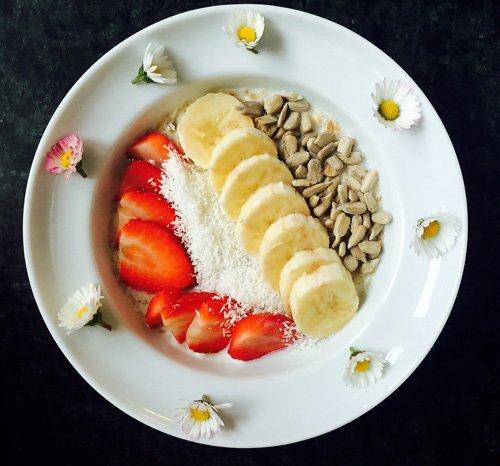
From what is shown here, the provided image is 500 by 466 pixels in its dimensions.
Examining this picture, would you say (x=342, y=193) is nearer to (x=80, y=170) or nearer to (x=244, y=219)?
(x=244, y=219)

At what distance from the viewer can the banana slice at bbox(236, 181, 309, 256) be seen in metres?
1.26

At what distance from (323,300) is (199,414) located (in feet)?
1.07

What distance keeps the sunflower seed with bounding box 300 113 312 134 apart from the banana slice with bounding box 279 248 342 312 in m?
0.24

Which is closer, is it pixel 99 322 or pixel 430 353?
pixel 99 322

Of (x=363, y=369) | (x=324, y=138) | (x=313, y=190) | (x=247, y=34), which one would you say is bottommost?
(x=363, y=369)

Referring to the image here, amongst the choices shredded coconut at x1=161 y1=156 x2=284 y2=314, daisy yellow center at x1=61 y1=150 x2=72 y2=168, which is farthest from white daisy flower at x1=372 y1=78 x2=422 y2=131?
daisy yellow center at x1=61 y1=150 x2=72 y2=168

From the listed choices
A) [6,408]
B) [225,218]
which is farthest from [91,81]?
[6,408]

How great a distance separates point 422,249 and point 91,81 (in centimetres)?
70

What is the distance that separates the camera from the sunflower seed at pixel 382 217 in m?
1.30

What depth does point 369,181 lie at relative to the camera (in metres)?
1.31

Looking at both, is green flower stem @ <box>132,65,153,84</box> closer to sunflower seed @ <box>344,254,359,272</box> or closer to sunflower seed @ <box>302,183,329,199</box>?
sunflower seed @ <box>302,183,329,199</box>

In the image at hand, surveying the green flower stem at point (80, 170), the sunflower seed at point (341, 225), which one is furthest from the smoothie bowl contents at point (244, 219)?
the green flower stem at point (80, 170)

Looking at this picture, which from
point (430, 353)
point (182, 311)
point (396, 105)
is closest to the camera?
point (396, 105)

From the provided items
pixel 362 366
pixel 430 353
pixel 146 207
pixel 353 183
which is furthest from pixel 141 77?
pixel 430 353
